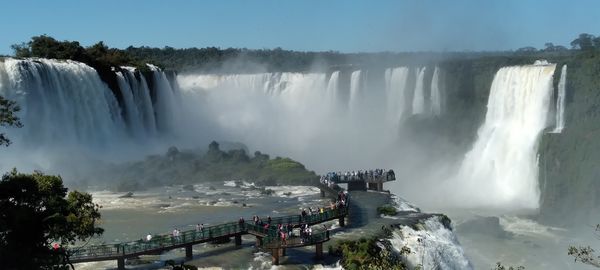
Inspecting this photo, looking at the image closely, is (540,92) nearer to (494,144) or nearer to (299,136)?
(494,144)

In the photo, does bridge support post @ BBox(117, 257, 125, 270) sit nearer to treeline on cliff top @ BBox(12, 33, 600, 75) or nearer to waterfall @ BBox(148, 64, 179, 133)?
treeline on cliff top @ BBox(12, 33, 600, 75)

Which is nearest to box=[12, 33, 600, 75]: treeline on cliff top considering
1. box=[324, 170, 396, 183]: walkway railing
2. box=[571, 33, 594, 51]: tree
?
box=[571, 33, 594, 51]: tree

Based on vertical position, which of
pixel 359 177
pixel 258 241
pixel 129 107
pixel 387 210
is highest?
pixel 129 107

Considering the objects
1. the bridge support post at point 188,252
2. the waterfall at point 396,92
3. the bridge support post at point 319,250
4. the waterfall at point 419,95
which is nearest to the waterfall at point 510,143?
the waterfall at point 419,95

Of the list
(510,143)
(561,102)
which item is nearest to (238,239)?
(561,102)

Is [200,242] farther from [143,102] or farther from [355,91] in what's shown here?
[355,91]

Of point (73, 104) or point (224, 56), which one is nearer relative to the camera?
point (73, 104)

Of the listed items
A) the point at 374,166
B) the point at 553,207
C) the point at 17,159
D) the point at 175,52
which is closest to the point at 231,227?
the point at 17,159
